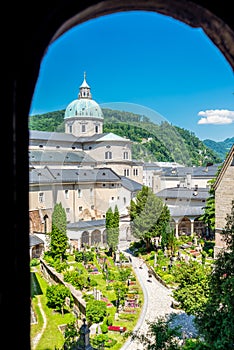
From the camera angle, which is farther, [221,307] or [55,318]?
[55,318]

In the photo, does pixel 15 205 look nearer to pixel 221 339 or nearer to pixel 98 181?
pixel 221 339

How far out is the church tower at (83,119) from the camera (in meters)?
31.7

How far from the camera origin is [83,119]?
31703 millimetres

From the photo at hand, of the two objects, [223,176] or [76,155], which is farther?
[76,155]

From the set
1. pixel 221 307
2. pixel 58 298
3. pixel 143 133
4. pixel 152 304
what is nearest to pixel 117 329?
pixel 58 298

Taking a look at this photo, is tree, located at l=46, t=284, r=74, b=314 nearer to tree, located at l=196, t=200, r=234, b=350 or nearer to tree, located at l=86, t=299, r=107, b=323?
tree, located at l=86, t=299, r=107, b=323

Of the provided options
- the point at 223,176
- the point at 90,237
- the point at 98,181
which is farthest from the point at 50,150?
the point at 223,176

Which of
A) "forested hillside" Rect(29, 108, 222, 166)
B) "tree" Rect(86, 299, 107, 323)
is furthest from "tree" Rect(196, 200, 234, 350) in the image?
"forested hillside" Rect(29, 108, 222, 166)

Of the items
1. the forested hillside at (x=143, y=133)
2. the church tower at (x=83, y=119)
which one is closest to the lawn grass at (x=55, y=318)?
the forested hillside at (x=143, y=133)

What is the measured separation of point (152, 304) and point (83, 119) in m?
22.6

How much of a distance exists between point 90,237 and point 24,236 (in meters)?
21.1

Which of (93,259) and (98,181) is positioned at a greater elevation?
(98,181)

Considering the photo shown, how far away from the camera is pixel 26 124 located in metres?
1.29

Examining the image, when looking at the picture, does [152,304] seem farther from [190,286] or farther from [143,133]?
[143,133]
